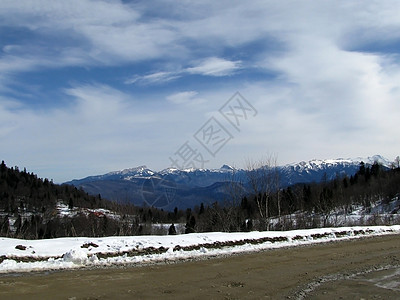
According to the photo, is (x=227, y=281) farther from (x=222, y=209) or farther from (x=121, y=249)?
(x=222, y=209)

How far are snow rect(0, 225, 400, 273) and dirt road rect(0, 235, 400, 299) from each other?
A: 5.79 feet

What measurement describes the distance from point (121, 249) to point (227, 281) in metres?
7.59

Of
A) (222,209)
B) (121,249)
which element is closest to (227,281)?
(121,249)

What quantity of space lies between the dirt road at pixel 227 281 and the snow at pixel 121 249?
1765mm

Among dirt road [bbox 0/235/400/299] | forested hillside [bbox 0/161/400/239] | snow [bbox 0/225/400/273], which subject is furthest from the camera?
forested hillside [bbox 0/161/400/239]

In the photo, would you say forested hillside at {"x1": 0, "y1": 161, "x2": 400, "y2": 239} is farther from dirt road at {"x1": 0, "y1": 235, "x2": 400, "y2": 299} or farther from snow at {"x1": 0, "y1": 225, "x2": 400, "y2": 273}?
dirt road at {"x1": 0, "y1": 235, "x2": 400, "y2": 299}

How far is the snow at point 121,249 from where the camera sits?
14656 mm

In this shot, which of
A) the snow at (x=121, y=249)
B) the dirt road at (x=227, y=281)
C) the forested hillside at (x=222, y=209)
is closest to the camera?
the dirt road at (x=227, y=281)

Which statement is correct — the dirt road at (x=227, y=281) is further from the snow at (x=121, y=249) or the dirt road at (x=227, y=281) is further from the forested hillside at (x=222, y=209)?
the forested hillside at (x=222, y=209)

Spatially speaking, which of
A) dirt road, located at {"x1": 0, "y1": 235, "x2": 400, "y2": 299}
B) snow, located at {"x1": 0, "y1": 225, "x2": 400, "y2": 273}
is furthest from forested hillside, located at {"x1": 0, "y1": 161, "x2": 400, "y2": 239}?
dirt road, located at {"x1": 0, "y1": 235, "x2": 400, "y2": 299}

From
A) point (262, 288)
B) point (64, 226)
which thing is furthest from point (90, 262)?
point (64, 226)

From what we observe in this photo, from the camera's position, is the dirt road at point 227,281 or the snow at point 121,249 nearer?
the dirt road at point 227,281

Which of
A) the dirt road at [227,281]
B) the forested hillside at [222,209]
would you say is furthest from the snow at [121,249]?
the forested hillside at [222,209]

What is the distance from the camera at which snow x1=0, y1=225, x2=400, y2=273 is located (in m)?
14.7
